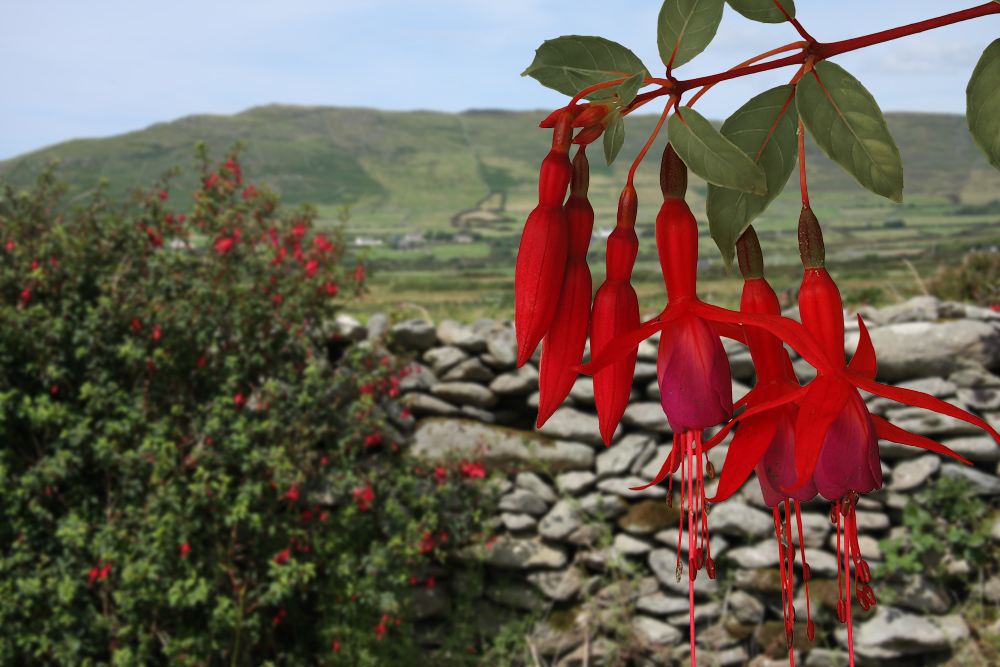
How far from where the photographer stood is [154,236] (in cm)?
328

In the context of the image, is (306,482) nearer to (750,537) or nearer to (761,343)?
(750,537)

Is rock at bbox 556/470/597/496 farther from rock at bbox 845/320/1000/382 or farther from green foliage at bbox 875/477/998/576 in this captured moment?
rock at bbox 845/320/1000/382

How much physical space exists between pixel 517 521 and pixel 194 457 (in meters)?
1.57

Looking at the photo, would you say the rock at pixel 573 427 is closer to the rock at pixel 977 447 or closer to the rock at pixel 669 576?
the rock at pixel 669 576

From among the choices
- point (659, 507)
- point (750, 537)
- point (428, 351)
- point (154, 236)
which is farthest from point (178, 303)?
point (750, 537)

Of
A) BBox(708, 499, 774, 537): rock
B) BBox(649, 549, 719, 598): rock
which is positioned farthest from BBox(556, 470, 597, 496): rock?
BBox(708, 499, 774, 537): rock

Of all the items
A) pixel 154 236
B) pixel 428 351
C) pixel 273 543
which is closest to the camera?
pixel 273 543

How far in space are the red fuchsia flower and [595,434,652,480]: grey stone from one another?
3177 mm

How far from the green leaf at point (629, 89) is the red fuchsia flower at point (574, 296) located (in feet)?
0.14

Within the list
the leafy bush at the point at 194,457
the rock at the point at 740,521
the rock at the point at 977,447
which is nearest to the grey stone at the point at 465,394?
the leafy bush at the point at 194,457

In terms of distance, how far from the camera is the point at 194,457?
2705 millimetres

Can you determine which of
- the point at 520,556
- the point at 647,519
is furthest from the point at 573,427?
the point at 520,556

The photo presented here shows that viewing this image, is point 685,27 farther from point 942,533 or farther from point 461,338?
point 942,533

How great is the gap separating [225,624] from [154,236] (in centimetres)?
186
